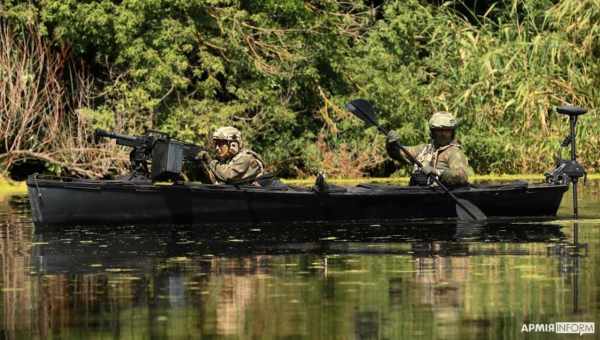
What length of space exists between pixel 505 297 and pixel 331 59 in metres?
21.2

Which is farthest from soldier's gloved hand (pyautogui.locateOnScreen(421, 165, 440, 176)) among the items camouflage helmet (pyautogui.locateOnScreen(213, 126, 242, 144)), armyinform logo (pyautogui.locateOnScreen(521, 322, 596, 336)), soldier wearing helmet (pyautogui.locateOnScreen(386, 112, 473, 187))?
armyinform logo (pyautogui.locateOnScreen(521, 322, 596, 336))

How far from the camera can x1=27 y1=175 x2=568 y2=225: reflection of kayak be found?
66.2ft

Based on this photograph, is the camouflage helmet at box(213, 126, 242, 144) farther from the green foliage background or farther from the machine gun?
the green foliage background

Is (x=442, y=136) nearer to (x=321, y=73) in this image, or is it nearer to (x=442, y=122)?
(x=442, y=122)

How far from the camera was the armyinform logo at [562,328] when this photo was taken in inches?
432

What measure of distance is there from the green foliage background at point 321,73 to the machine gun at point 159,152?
428 inches

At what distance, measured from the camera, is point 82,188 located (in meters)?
20.1

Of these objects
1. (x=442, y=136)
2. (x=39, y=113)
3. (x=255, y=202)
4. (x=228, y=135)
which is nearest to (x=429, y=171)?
(x=442, y=136)

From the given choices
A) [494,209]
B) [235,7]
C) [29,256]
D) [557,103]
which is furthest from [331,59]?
[29,256]

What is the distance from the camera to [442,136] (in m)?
20.6

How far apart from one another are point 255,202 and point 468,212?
2.73m

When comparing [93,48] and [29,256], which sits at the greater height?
[93,48]

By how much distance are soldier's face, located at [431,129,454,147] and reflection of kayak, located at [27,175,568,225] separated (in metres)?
0.60

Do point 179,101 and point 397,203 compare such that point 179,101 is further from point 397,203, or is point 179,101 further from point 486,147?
point 397,203
